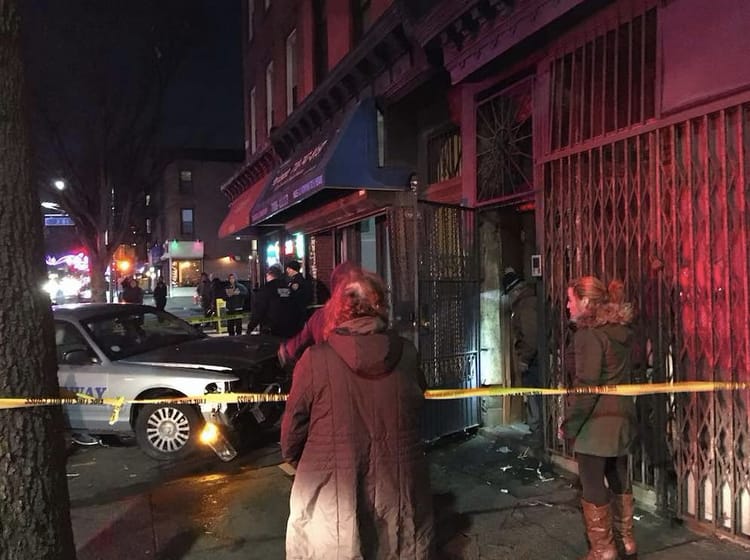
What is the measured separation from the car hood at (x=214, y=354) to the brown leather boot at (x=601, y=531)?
3.92m

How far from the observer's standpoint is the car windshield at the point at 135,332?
7320 millimetres

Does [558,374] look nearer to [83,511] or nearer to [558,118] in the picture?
[558,118]

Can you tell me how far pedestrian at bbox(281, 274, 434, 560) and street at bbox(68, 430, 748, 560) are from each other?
1.97 m

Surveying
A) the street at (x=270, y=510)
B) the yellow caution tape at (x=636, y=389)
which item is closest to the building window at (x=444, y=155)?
the street at (x=270, y=510)

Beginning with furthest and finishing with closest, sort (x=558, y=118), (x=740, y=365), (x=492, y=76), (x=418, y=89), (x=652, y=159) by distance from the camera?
(x=418, y=89) → (x=492, y=76) → (x=558, y=118) → (x=652, y=159) → (x=740, y=365)

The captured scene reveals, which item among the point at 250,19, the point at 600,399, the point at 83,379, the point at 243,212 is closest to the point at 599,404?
the point at 600,399

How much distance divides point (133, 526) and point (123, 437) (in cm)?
239

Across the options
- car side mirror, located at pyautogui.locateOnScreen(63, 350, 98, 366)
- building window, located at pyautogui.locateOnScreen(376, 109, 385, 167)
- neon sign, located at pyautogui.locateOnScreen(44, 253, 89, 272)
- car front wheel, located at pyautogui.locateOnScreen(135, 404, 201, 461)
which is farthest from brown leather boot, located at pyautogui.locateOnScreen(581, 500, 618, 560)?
neon sign, located at pyautogui.locateOnScreen(44, 253, 89, 272)

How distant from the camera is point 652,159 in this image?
16.3 ft

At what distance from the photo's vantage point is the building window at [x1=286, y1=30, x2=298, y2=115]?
15.1m

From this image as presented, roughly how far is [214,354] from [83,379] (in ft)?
4.52

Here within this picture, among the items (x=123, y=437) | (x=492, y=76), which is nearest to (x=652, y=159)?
(x=492, y=76)

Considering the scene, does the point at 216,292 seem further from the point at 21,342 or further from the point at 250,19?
the point at 21,342

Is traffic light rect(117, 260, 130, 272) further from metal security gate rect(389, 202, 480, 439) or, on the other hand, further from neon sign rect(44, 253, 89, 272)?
metal security gate rect(389, 202, 480, 439)
